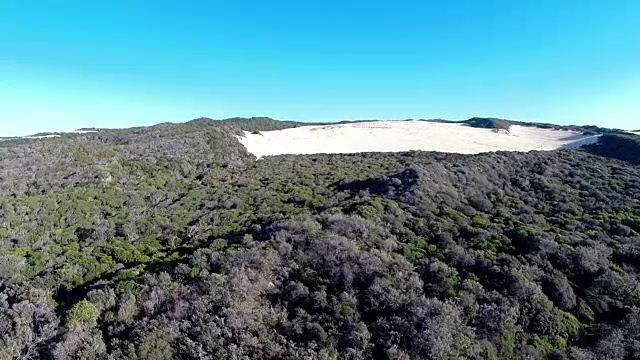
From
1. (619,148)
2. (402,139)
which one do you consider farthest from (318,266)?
(619,148)

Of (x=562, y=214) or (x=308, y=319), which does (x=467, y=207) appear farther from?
(x=308, y=319)

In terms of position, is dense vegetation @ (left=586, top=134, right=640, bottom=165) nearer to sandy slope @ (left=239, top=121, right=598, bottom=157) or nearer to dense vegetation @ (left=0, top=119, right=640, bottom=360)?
sandy slope @ (left=239, top=121, right=598, bottom=157)

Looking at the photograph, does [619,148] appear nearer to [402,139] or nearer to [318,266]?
[402,139]

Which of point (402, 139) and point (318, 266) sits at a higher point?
point (402, 139)

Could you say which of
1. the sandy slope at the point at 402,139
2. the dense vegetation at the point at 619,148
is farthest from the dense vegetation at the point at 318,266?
the sandy slope at the point at 402,139

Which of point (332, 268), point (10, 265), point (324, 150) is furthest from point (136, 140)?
point (332, 268)

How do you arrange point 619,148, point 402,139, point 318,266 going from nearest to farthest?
1. point 318,266
2. point 619,148
3. point 402,139

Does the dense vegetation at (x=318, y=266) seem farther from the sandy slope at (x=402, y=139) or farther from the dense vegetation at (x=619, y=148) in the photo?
the sandy slope at (x=402, y=139)

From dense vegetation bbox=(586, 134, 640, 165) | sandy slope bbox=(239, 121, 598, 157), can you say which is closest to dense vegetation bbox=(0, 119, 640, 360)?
dense vegetation bbox=(586, 134, 640, 165)
